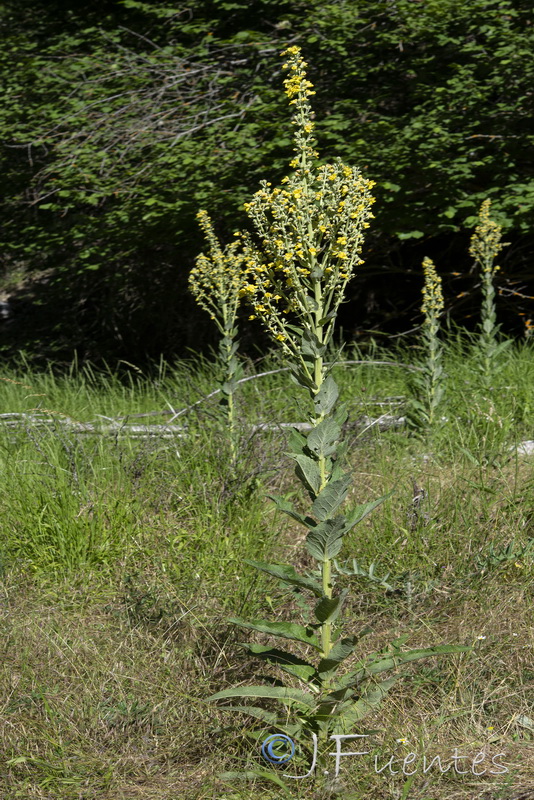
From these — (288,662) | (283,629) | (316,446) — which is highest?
(316,446)

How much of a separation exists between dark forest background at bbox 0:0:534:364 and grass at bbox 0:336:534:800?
2.69 meters

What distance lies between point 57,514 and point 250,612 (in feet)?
3.50

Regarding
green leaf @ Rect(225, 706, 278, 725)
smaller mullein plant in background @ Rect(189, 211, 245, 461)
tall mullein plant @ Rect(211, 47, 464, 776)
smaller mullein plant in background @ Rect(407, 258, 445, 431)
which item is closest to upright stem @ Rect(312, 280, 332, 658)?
tall mullein plant @ Rect(211, 47, 464, 776)

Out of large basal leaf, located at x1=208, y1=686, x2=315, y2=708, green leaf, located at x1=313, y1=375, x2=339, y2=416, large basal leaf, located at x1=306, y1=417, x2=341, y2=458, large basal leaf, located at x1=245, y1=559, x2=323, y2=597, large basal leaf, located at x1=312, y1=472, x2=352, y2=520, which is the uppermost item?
green leaf, located at x1=313, y1=375, x2=339, y2=416

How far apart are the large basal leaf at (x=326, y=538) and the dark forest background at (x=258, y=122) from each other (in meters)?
4.46

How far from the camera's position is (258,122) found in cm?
696

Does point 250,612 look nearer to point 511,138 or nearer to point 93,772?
point 93,772

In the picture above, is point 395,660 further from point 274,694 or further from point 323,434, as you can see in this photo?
point 323,434

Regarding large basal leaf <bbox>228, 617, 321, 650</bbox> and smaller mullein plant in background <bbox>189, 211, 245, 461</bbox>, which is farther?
smaller mullein plant in background <bbox>189, 211, 245, 461</bbox>

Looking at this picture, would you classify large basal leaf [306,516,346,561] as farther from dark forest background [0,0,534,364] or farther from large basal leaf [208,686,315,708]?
dark forest background [0,0,534,364]

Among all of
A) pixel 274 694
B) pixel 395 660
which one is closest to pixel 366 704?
pixel 395 660

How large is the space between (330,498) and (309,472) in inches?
4.0

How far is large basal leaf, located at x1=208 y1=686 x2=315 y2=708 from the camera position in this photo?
2156 millimetres

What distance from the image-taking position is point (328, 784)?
7.05 feet
